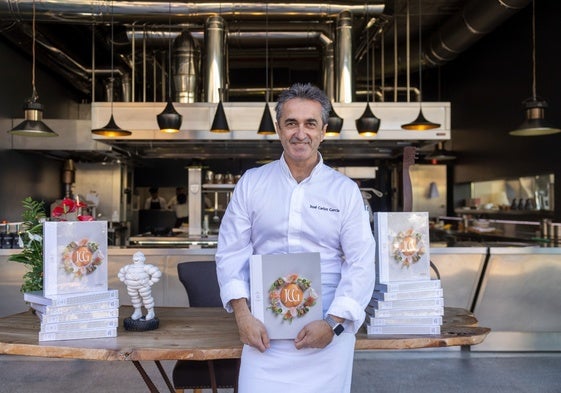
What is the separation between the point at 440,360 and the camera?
424cm

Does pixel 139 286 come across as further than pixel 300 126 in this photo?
Yes

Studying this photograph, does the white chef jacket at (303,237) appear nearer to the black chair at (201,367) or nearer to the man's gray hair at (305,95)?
the man's gray hair at (305,95)

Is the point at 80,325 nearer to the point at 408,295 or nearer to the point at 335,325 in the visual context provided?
the point at 335,325

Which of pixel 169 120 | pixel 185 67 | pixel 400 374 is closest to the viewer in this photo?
pixel 400 374

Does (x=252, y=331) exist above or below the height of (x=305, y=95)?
below

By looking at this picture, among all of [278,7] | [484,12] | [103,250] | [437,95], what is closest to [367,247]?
[103,250]

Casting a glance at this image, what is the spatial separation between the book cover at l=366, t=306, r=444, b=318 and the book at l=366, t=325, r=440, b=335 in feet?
0.14

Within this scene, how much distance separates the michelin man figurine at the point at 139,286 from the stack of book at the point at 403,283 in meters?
0.86

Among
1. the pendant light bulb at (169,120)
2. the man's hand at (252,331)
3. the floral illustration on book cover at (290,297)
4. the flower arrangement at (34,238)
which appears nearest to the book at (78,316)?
the flower arrangement at (34,238)

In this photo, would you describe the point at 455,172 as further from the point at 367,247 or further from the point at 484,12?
the point at 367,247

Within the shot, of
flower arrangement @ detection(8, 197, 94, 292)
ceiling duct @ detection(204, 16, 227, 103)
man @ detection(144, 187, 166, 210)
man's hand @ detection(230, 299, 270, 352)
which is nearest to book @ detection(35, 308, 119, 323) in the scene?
flower arrangement @ detection(8, 197, 94, 292)

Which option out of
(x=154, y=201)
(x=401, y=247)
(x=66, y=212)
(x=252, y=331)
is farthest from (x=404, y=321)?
(x=154, y=201)

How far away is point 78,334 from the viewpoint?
182 cm

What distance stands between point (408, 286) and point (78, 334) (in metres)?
1.28
